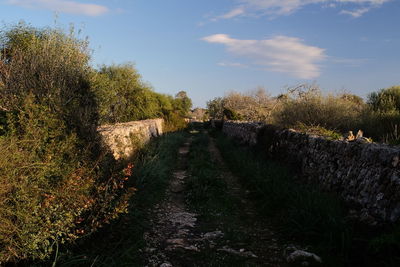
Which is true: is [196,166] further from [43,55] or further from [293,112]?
[43,55]

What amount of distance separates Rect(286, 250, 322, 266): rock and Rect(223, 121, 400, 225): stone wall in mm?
1131

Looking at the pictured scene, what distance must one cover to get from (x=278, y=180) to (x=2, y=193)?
623 cm

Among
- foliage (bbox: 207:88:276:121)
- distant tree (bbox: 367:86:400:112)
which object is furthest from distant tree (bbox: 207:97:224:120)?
distant tree (bbox: 367:86:400:112)

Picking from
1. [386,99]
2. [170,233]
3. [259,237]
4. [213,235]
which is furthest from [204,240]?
[386,99]

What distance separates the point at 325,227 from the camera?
527cm

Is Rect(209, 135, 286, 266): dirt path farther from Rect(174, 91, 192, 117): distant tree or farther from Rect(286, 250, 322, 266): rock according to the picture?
Rect(174, 91, 192, 117): distant tree

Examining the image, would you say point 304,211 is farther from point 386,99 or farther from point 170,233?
point 386,99

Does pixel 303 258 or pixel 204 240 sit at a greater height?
pixel 303 258

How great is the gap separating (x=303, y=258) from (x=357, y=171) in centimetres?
230

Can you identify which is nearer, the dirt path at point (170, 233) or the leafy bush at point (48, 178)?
the leafy bush at point (48, 178)

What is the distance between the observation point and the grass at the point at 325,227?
170 inches

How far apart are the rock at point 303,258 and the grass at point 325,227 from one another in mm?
115

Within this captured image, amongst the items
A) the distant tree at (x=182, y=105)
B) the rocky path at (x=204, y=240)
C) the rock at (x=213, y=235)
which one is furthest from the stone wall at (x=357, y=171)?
the distant tree at (x=182, y=105)

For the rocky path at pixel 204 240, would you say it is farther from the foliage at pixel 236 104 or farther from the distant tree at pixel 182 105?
the distant tree at pixel 182 105
